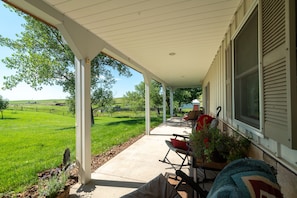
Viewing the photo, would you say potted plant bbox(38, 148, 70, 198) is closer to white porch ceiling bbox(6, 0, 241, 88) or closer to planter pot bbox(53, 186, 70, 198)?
planter pot bbox(53, 186, 70, 198)

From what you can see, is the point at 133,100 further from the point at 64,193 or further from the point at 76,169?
the point at 64,193

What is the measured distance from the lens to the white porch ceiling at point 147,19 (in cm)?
199

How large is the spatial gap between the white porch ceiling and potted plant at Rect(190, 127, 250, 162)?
152 centimetres

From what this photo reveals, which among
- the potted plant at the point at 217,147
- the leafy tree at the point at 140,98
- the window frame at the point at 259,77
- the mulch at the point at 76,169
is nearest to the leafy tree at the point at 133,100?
the leafy tree at the point at 140,98

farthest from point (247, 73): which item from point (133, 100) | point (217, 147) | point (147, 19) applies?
point (133, 100)

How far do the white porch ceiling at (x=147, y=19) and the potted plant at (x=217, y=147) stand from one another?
152 cm

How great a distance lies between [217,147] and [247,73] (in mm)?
919

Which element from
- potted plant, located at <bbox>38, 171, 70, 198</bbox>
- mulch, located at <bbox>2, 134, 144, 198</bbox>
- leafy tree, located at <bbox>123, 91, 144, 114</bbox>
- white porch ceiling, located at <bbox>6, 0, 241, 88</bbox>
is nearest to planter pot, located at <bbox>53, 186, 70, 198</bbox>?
potted plant, located at <bbox>38, 171, 70, 198</bbox>

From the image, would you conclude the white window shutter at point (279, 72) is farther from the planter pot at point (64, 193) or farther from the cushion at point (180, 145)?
the planter pot at point (64, 193)

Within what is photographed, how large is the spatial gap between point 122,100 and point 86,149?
14.5 metres

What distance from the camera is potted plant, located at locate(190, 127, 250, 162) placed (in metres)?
1.75

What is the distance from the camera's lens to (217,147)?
180 cm

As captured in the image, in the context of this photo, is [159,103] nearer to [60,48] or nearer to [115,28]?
[60,48]

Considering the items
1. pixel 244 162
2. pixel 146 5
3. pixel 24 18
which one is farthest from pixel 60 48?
pixel 244 162
